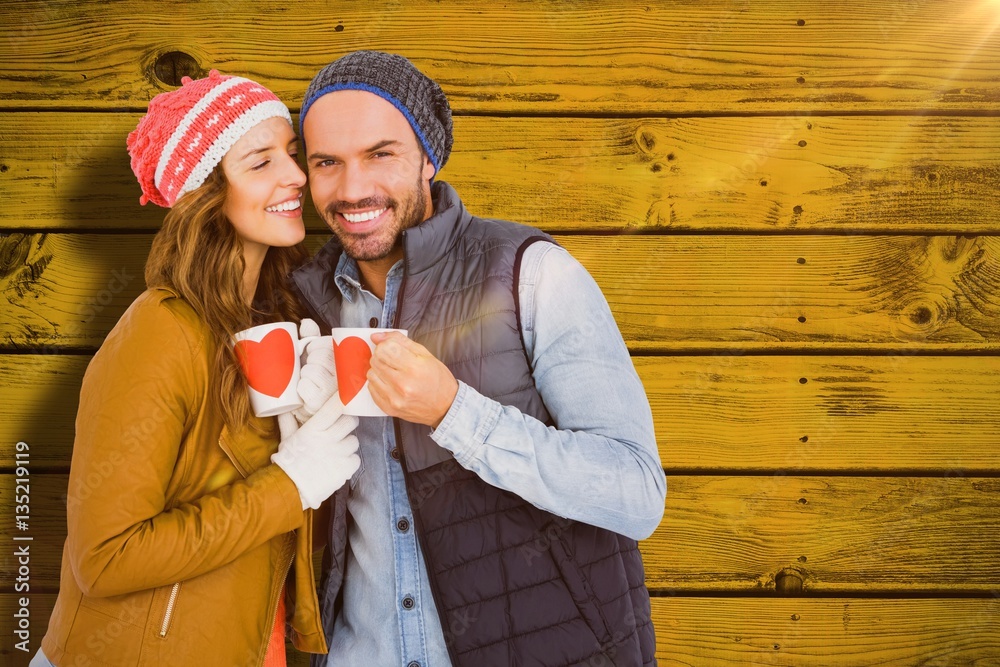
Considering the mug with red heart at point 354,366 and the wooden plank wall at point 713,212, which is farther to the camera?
the wooden plank wall at point 713,212

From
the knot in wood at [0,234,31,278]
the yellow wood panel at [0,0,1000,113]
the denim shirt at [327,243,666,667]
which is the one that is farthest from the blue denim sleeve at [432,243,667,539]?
the knot in wood at [0,234,31,278]

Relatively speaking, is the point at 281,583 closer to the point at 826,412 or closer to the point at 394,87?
the point at 394,87

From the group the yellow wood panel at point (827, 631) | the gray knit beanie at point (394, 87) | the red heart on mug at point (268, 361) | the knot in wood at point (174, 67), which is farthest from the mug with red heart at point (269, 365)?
the yellow wood panel at point (827, 631)

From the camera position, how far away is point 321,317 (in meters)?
1.70

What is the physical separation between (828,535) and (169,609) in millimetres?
1705

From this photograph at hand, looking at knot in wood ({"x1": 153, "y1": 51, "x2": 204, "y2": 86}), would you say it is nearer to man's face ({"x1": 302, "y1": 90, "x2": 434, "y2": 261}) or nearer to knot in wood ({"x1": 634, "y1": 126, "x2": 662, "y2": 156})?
man's face ({"x1": 302, "y1": 90, "x2": 434, "y2": 261})

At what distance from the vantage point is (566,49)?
199cm

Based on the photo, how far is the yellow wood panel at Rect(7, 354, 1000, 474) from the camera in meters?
1.99

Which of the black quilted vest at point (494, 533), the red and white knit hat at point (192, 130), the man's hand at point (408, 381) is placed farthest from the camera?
the red and white knit hat at point (192, 130)

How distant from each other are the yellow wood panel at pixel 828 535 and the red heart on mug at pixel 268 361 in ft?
3.78

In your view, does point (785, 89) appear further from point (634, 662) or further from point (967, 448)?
point (634, 662)

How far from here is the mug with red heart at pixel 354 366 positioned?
4.39 feet

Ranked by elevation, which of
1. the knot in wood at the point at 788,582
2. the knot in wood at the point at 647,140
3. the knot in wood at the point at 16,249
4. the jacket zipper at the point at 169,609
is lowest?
the jacket zipper at the point at 169,609

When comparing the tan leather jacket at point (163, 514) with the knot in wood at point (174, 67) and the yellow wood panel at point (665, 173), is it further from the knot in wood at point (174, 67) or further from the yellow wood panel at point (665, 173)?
the knot in wood at point (174, 67)
